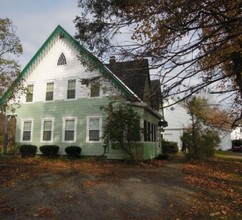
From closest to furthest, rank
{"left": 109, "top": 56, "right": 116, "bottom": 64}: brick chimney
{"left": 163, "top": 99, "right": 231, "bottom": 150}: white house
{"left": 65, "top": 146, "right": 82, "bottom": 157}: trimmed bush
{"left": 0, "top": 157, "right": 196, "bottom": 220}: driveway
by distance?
{"left": 0, "top": 157, "right": 196, "bottom": 220}: driveway
{"left": 109, "top": 56, "right": 116, "bottom": 64}: brick chimney
{"left": 65, "top": 146, "right": 82, "bottom": 157}: trimmed bush
{"left": 163, "top": 99, "right": 231, "bottom": 150}: white house

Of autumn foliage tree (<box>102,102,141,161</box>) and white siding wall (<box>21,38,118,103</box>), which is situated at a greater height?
white siding wall (<box>21,38,118,103</box>)

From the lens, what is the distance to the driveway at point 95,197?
714 centimetres

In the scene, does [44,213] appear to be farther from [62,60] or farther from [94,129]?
[62,60]

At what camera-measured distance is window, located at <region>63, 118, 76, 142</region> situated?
20.5 meters

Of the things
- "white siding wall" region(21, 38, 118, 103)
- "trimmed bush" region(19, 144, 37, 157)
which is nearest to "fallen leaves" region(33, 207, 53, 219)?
"white siding wall" region(21, 38, 118, 103)

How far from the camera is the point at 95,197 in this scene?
28.3ft

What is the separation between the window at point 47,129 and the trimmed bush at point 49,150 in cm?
106

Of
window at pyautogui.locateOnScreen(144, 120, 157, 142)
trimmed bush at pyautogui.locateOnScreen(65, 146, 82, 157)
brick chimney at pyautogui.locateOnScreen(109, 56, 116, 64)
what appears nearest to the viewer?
brick chimney at pyautogui.locateOnScreen(109, 56, 116, 64)

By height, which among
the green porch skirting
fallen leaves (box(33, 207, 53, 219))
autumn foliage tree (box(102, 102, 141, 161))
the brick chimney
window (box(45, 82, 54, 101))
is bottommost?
fallen leaves (box(33, 207, 53, 219))

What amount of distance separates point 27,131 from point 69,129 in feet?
12.7

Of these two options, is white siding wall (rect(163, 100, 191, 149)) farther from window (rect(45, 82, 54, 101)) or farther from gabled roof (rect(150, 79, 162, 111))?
gabled roof (rect(150, 79, 162, 111))

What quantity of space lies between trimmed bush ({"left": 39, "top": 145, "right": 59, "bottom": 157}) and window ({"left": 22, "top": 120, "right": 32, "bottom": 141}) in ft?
7.19

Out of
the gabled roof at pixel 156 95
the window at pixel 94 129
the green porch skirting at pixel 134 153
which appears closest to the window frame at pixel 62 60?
the window at pixel 94 129

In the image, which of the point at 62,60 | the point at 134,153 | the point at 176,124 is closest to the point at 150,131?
the point at 134,153
